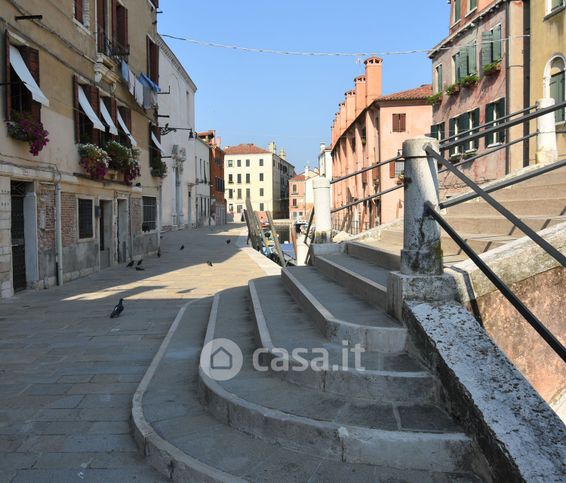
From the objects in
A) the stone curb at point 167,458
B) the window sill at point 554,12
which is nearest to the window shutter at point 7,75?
the stone curb at point 167,458

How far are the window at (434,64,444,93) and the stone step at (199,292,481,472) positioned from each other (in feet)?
77.5

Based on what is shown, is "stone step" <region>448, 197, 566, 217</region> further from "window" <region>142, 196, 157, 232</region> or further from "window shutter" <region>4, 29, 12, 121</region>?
"window" <region>142, 196, 157, 232</region>

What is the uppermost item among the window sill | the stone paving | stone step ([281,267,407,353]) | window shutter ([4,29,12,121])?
the window sill

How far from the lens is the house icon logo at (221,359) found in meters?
3.81

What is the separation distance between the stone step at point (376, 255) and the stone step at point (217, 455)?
2.45m

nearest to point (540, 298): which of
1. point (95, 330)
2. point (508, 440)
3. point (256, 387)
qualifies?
point (508, 440)

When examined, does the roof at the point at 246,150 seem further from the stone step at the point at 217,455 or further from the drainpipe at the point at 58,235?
the stone step at the point at 217,455

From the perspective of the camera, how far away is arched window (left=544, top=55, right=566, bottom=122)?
15.3 metres

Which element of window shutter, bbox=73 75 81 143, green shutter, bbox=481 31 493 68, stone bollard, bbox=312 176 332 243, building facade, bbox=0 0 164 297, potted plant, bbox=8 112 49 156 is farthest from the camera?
green shutter, bbox=481 31 493 68

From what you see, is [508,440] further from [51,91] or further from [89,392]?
[51,91]

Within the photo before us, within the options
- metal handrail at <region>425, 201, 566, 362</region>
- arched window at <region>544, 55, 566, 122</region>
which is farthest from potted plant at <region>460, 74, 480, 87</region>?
metal handrail at <region>425, 201, 566, 362</region>

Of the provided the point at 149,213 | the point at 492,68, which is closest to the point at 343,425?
the point at 149,213

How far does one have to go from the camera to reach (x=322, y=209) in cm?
764

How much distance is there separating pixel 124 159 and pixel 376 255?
1064 cm
